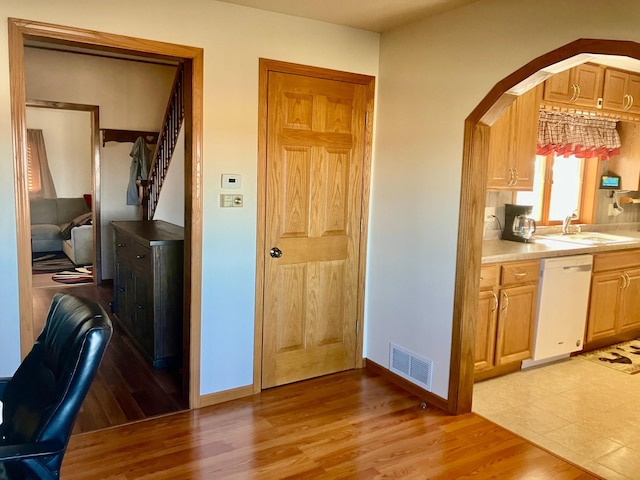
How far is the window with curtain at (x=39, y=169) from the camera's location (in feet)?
27.3

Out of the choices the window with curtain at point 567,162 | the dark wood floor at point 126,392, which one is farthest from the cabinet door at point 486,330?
the dark wood floor at point 126,392

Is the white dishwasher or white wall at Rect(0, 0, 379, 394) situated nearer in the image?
white wall at Rect(0, 0, 379, 394)

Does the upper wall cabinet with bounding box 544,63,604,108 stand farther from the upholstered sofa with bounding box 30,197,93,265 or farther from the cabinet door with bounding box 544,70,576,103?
the upholstered sofa with bounding box 30,197,93,265

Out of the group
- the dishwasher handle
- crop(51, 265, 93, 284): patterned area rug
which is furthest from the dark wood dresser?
the dishwasher handle

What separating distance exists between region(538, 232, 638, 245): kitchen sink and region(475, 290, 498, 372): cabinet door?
1155mm

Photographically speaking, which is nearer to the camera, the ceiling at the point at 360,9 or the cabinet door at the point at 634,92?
the ceiling at the point at 360,9

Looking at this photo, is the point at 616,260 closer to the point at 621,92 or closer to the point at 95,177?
the point at 621,92

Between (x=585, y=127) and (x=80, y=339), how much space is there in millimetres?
Answer: 4416

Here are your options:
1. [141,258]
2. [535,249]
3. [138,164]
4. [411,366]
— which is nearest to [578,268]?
[535,249]

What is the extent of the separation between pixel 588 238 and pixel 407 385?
2241 millimetres

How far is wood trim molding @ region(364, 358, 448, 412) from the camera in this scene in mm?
3285

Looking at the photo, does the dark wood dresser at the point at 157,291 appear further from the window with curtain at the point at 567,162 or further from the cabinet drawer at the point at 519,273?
the window with curtain at the point at 567,162

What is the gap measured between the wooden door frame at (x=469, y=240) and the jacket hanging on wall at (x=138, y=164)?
4.28m

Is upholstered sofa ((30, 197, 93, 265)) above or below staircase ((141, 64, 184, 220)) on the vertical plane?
below
